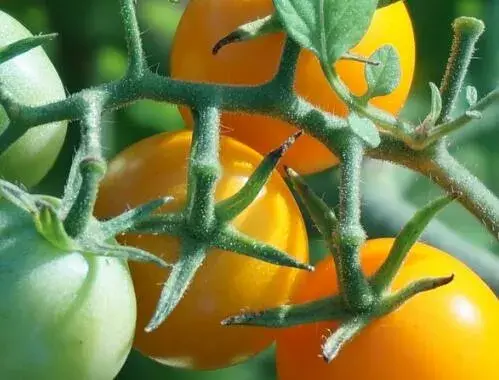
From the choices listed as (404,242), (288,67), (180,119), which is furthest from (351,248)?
(180,119)

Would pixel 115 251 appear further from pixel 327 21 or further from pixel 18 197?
pixel 327 21

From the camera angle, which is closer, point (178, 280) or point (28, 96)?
point (178, 280)

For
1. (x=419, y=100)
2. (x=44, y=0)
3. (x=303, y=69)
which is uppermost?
(x=303, y=69)

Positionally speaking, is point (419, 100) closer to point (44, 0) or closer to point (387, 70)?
point (44, 0)

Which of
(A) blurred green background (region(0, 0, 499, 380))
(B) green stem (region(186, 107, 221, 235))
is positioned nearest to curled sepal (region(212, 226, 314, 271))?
(B) green stem (region(186, 107, 221, 235))

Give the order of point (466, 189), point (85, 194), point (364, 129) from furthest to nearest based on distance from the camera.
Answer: point (466, 189) < point (364, 129) < point (85, 194)

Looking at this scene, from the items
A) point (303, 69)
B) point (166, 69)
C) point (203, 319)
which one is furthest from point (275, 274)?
point (166, 69)

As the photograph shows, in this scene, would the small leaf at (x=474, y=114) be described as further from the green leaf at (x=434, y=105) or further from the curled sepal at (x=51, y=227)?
the curled sepal at (x=51, y=227)
